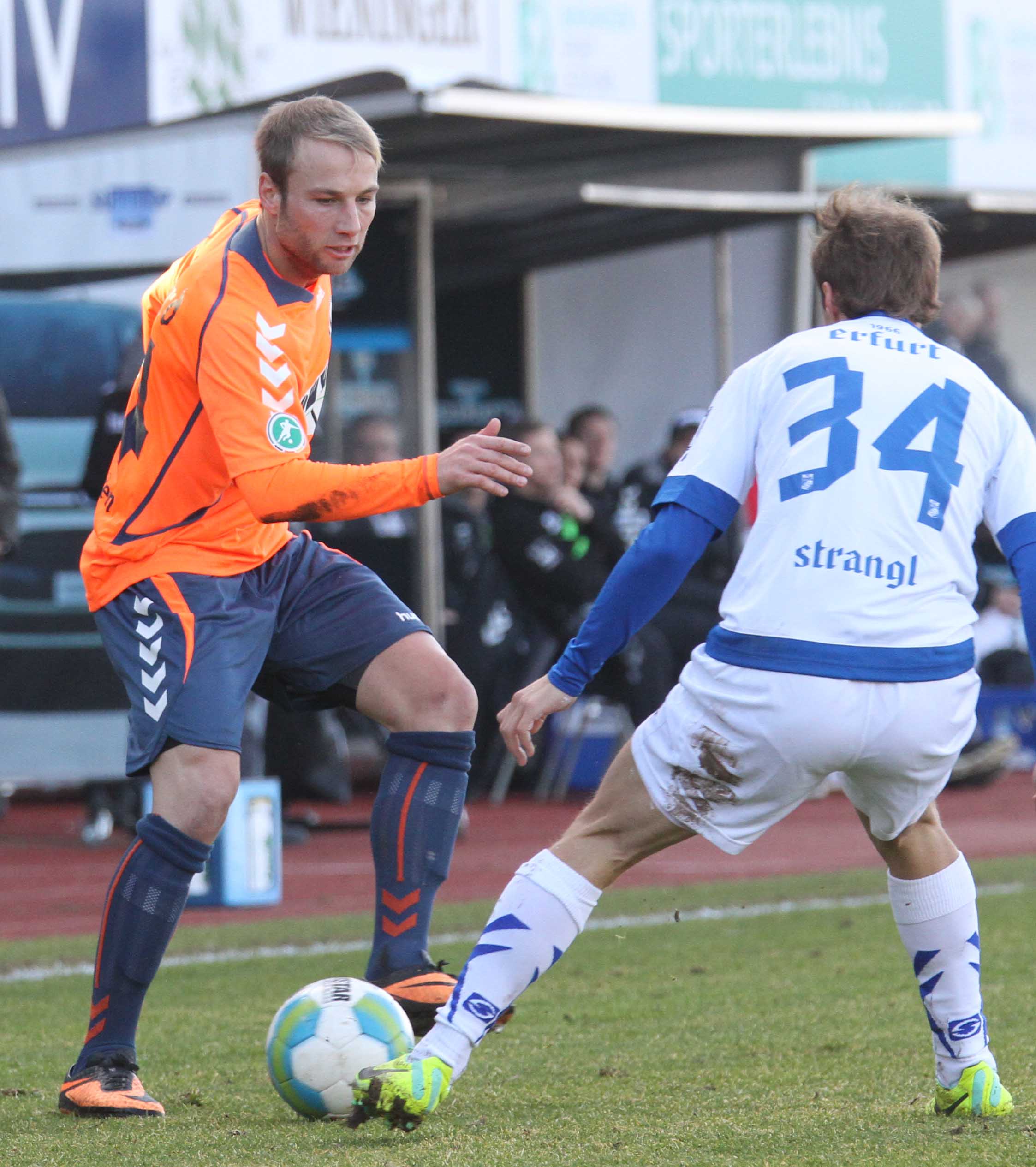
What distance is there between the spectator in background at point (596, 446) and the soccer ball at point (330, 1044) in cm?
781

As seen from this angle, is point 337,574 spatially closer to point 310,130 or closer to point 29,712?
point 310,130

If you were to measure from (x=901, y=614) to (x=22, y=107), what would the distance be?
374 inches

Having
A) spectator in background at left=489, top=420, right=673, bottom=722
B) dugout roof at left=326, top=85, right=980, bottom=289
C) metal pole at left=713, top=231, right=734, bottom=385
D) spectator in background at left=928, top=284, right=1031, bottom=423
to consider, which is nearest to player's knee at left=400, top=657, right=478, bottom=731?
dugout roof at left=326, top=85, right=980, bottom=289

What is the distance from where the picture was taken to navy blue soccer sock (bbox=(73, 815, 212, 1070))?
4.06 metres

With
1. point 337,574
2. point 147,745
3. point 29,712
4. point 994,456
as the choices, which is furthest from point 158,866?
point 29,712

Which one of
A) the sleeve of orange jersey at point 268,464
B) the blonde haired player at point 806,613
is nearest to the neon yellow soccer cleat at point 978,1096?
the blonde haired player at point 806,613

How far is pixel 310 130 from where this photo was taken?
4.08 meters

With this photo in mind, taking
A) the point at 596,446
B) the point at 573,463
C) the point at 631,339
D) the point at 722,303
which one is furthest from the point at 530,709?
the point at 631,339

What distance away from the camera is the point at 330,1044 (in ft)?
12.7

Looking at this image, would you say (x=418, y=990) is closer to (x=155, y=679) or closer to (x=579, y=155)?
(x=155, y=679)

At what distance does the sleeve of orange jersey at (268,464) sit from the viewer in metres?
3.92

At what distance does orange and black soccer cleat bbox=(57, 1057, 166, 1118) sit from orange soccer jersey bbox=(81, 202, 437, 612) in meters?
1.00

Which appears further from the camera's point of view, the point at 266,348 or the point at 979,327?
the point at 979,327

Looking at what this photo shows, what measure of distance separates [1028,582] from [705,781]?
2.24ft
